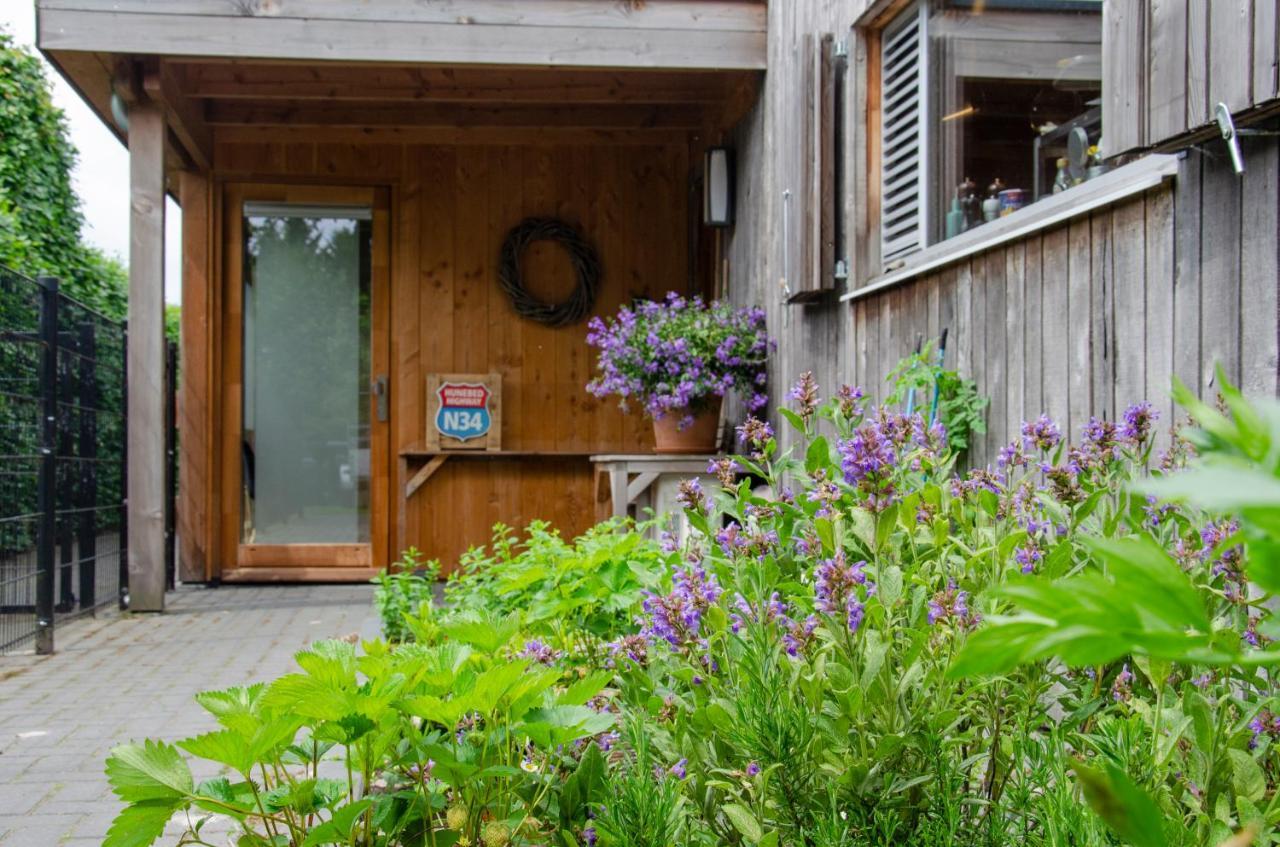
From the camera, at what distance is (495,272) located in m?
7.55

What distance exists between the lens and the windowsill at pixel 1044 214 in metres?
2.51

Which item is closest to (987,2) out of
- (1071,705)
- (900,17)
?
(900,17)

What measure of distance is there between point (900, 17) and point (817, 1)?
0.79m

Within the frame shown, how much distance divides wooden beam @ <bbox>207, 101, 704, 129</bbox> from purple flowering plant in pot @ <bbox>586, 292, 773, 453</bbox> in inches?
75.2

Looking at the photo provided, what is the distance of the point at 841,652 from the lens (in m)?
1.44

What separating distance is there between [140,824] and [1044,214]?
2.49 meters

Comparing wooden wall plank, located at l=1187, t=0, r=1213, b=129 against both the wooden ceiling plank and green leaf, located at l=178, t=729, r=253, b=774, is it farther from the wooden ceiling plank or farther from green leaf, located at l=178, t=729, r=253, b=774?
the wooden ceiling plank

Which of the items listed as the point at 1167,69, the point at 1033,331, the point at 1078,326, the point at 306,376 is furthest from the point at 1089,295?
the point at 306,376

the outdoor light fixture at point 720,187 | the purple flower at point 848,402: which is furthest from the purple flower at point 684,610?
the outdoor light fixture at point 720,187

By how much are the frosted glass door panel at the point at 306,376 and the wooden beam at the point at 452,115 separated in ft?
1.82

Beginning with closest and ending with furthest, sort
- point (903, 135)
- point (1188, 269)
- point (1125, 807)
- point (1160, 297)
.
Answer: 1. point (1125, 807)
2. point (1188, 269)
3. point (1160, 297)
4. point (903, 135)

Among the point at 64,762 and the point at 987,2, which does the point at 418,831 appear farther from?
the point at 987,2

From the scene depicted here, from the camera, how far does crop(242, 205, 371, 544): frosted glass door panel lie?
292 inches

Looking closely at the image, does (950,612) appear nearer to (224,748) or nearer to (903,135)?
(224,748)
